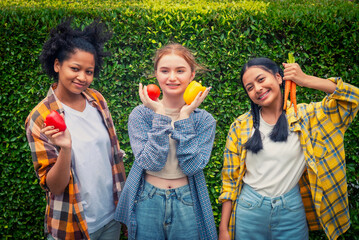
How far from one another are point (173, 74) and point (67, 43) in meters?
0.91

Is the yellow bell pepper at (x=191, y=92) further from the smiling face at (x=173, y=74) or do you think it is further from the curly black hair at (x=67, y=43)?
the curly black hair at (x=67, y=43)

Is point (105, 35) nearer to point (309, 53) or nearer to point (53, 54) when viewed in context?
point (53, 54)

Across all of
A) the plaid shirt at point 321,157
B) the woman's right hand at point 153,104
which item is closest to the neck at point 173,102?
the woman's right hand at point 153,104

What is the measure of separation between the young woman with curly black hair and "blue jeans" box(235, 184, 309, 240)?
3.67ft

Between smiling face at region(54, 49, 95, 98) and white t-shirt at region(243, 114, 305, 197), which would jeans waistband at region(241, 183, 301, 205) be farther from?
smiling face at region(54, 49, 95, 98)

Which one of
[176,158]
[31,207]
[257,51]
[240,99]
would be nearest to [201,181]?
[176,158]

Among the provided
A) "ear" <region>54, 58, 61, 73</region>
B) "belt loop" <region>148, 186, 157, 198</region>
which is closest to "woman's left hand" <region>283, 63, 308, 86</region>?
"belt loop" <region>148, 186, 157, 198</region>

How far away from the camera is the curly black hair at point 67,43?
267cm

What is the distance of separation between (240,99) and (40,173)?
257cm

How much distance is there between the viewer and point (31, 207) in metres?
4.18

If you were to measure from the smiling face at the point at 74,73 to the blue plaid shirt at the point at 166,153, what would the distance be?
50 cm

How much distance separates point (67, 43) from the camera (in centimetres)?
268

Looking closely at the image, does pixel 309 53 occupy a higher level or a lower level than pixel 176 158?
higher

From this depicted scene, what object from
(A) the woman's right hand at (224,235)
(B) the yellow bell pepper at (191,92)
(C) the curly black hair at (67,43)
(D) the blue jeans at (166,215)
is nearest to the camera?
(D) the blue jeans at (166,215)
